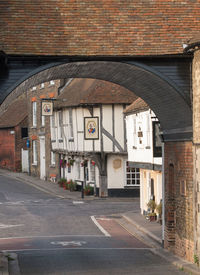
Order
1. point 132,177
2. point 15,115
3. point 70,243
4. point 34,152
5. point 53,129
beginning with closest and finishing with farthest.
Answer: point 70,243
point 132,177
point 53,129
point 34,152
point 15,115

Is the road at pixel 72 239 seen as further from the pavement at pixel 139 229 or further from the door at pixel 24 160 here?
the door at pixel 24 160

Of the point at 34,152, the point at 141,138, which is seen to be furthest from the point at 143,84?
the point at 34,152

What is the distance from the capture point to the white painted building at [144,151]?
91.3 feet

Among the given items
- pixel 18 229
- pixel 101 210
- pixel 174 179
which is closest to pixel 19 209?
pixel 101 210

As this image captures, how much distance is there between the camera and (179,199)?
60.8 ft

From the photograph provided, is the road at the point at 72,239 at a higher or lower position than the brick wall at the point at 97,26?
lower

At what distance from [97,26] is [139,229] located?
10855 millimetres

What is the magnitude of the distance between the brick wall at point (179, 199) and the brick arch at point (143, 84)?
0.46m

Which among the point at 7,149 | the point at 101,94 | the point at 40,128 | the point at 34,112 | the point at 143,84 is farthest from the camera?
the point at 7,149

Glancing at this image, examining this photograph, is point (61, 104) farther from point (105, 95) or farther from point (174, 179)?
point (174, 179)

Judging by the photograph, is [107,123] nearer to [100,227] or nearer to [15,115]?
[100,227]

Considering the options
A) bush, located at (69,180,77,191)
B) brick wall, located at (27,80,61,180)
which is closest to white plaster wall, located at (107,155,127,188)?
bush, located at (69,180,77,191)

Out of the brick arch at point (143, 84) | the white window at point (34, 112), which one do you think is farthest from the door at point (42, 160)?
the brick arch at point (143, 84)

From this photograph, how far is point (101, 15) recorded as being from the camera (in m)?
17.4
